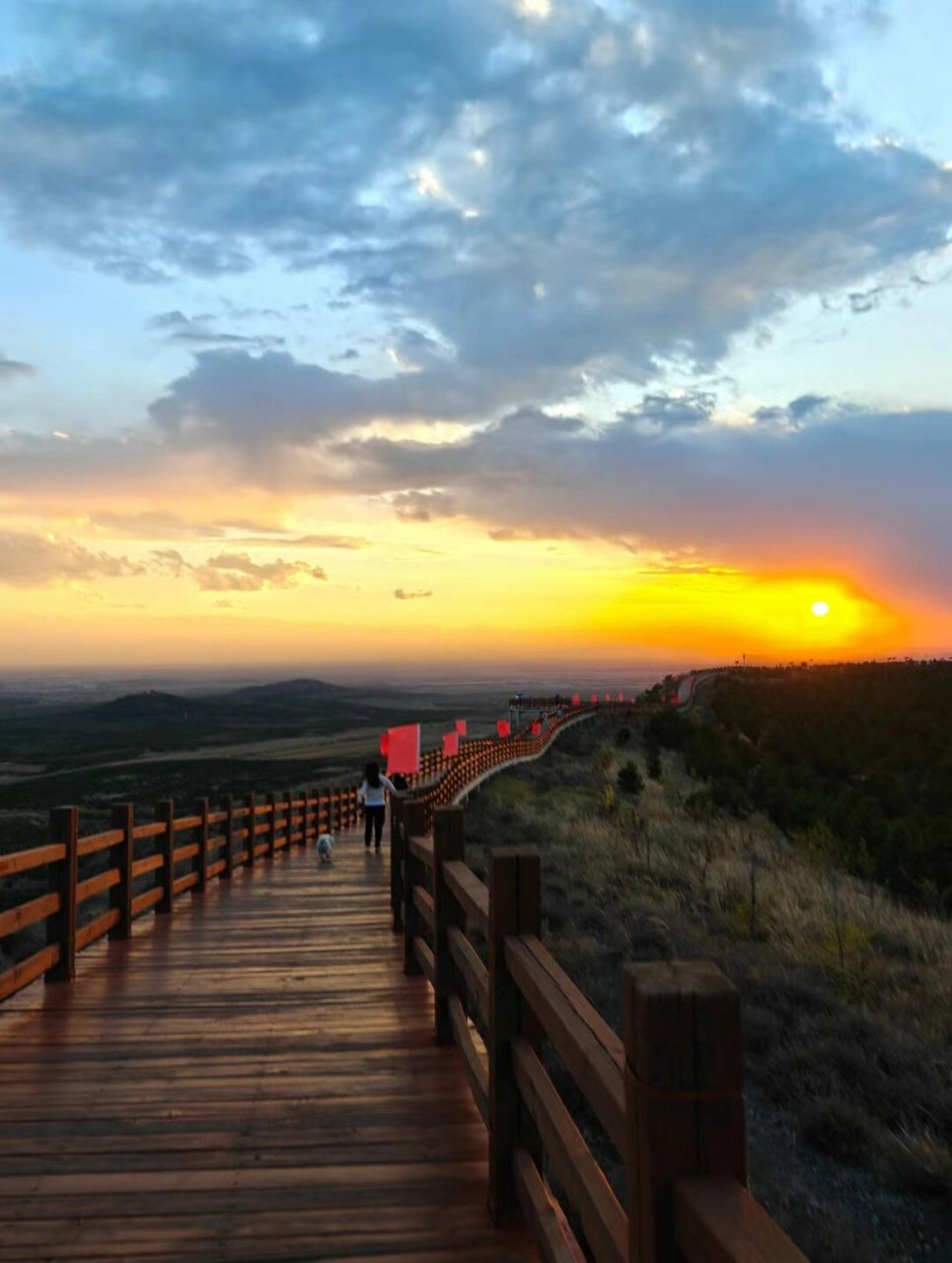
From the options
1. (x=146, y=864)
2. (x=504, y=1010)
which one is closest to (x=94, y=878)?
(x=146, y=864)

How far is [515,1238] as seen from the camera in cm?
350

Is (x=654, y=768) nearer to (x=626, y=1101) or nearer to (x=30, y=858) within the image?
(x=30, y=858)

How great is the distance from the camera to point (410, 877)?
780cm

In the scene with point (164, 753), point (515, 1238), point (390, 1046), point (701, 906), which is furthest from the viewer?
point (164, 753)

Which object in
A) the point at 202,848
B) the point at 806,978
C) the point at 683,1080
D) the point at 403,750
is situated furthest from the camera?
the point at 403,750

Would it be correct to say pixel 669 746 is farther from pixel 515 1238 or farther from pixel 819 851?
pixel 515 1238

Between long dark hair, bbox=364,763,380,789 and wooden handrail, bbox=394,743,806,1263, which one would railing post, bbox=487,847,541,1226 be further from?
long dark hair, bbox=364,763,380,789

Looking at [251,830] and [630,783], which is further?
[630,783]

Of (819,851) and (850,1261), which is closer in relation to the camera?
(850,1261)

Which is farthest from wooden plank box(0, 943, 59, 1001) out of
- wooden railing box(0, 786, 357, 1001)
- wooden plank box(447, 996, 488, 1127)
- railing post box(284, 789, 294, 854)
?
railing post box(284, 789, 294, 854)

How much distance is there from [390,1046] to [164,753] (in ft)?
285

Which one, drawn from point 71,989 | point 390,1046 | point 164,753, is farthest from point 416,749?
point 164,753

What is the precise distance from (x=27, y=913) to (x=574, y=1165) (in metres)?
5.31

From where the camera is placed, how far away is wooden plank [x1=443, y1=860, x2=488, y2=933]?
4.40 meters
